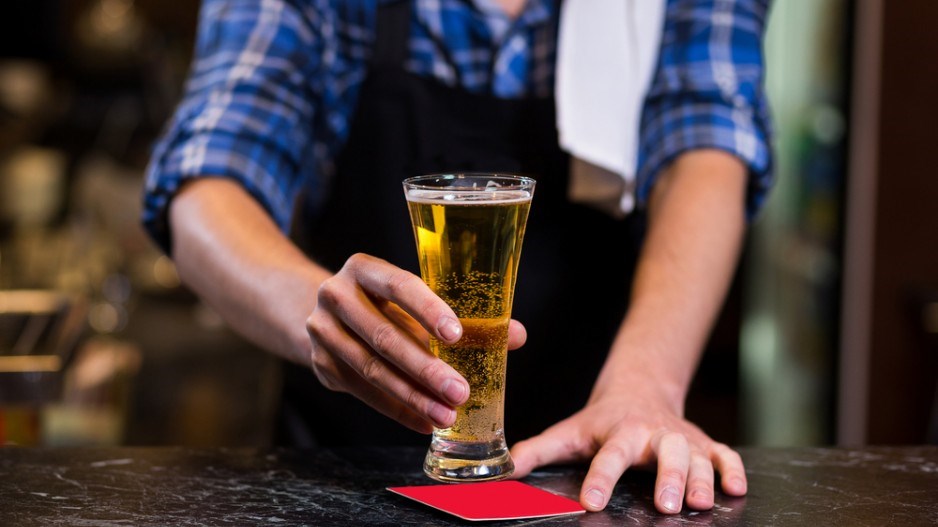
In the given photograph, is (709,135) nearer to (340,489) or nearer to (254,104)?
(254,104)

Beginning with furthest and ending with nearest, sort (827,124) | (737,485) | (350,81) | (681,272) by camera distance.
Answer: (827,124) → (350,81) → (681,272) → (737,485)

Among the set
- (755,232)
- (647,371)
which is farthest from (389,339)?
Result: (755,232)

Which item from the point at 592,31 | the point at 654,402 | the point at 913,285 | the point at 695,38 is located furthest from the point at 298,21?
the point at 913,285

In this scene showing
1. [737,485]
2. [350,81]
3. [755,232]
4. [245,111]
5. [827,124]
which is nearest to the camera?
[737,485]

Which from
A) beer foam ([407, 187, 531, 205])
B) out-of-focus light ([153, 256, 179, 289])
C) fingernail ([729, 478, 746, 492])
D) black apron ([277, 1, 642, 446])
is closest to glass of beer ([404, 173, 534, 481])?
beer foam ([407, 187, 531, 205])

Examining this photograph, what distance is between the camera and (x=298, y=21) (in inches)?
63.6

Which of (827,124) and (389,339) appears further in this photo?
(827,124)

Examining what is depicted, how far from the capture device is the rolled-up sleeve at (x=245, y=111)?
1493 mm

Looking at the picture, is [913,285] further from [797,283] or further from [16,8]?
[16,8]

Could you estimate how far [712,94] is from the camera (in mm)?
1582

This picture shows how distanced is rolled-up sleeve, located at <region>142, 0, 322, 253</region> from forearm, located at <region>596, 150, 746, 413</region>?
53 centimetres

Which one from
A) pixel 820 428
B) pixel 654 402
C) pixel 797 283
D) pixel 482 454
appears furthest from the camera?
pixel 797 283

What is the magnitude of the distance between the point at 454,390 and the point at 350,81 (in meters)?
0.91

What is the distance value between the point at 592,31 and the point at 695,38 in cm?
16
